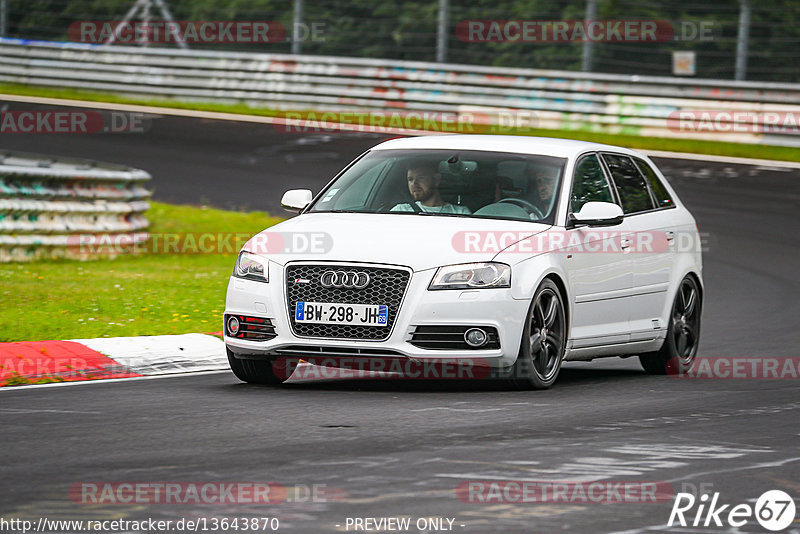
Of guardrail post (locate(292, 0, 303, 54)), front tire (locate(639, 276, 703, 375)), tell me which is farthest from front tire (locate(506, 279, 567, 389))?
guardrail post (locate(292, 0, 303, 54))

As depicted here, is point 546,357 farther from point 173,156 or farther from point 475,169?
point 173,156

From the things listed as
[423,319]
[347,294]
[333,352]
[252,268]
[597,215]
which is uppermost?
[597,215]

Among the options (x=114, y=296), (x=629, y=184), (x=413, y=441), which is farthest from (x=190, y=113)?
(x=413, y=441)

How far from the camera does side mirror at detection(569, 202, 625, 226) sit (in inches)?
397

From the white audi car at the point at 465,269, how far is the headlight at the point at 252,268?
1cm

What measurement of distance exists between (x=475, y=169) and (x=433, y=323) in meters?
1.63

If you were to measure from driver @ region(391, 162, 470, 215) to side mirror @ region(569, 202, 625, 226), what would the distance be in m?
0.72

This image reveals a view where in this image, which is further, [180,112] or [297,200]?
[180,112]

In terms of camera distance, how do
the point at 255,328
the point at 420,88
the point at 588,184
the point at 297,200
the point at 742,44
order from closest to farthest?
the point at 255,328, the point at 297,200, the point at 588,184, the point at 742,44, the point at 420,88

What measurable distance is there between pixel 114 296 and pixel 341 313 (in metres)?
5.10

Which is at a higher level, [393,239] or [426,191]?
[426,191]

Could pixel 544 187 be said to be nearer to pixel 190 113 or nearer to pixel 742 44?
pixel 742 44

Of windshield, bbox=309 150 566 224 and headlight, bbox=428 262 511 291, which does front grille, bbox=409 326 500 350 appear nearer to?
headlight, bbox=428 262 511 291

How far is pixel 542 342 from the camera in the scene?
380 inches
